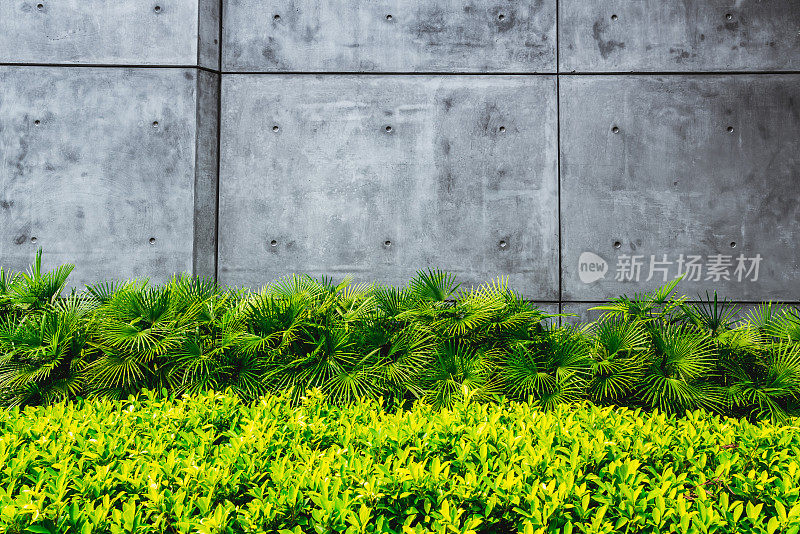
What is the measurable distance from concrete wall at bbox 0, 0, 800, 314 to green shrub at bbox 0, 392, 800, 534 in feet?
9.33

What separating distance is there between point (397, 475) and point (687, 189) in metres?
4.25

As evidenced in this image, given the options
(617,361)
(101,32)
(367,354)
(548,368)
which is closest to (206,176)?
(101,32)

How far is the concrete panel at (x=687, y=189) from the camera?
190 inches

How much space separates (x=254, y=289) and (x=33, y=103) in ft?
7.70

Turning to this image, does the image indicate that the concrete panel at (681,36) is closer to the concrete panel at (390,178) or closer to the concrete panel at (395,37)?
the concrete panel at (395,37)

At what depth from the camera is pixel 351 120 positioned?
4949mm

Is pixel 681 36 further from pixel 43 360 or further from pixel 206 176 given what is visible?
pixel 43 360

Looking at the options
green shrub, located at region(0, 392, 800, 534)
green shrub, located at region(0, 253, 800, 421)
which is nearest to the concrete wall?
green shrub, located at region(0, 253, 800, 421)

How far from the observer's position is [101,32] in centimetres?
483

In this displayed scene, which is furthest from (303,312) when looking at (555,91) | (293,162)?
(555,91)

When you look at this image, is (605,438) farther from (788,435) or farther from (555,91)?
(555,91)

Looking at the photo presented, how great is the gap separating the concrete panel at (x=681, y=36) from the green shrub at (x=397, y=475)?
12.3ft

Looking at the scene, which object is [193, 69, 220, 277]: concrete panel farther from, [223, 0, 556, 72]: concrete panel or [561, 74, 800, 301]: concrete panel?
[561, 74, 800, 301]: concrete panel

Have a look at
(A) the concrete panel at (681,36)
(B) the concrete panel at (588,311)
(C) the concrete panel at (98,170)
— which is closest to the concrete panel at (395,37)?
(A) the concrete panel at (681,36)
